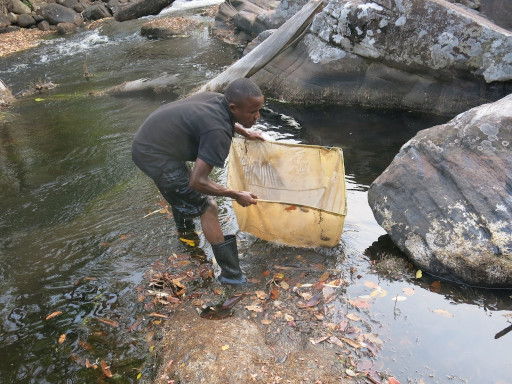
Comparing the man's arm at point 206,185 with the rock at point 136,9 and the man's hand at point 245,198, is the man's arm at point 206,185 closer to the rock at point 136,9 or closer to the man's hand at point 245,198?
the man's hand at point 245,198

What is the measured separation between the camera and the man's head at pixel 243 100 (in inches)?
149

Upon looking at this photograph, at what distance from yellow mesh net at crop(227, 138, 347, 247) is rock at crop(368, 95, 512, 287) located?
51 centimetres

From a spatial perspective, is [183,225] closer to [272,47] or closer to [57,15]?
[272,47]

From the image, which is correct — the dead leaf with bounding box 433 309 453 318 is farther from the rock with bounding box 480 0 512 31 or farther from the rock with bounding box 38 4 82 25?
the rock with bounding box 38 4 82 25

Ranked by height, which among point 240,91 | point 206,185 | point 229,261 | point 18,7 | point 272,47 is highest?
point 240,91

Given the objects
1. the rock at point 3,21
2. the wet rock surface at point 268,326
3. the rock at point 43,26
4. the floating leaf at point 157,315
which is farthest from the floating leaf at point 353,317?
the rock at point 3,21

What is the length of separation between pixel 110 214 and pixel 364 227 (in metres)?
3.03

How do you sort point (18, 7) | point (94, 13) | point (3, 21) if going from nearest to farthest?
1. point (3, 21)
2. point (18, 7)
3. point (94, 13)

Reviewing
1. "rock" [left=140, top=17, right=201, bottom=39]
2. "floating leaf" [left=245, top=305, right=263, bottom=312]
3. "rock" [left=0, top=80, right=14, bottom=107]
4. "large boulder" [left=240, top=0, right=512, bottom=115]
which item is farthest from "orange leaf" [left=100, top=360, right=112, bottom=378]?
"rock" [left=140, top=17, right=201, bottom=39]

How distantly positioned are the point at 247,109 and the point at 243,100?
3.4 inches

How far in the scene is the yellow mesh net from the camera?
4422 millimetres

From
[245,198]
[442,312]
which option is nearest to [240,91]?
[245,198]

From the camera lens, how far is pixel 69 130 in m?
9.05

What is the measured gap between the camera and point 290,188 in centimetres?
525
